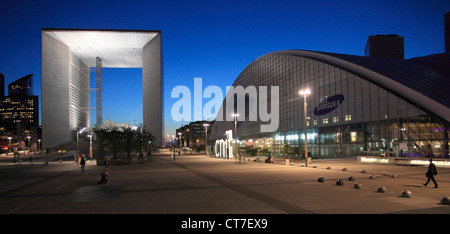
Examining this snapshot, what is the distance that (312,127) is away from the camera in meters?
61.6

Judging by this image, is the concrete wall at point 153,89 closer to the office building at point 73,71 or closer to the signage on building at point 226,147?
the office building at point 73,71

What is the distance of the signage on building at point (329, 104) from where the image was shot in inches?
2158

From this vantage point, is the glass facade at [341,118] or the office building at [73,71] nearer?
the glass facade at [341,118]

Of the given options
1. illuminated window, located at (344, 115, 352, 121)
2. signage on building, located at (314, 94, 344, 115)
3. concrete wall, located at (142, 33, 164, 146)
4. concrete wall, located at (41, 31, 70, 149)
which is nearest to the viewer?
illuminated window, located at (344, 115, 352, 121)

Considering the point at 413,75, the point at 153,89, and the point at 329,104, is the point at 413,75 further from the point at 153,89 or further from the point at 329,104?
the point at 153,89

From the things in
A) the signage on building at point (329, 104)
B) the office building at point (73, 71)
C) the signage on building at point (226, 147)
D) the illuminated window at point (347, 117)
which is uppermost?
the office building at point (73, 71)

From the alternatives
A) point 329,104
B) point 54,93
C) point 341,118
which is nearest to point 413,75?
point 341,118

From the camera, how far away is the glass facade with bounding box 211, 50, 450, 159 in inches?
1604

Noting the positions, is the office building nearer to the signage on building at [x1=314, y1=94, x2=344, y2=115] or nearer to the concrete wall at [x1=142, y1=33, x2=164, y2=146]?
the concrete wall at [x1=142, y1=33, x2=164, y2=146]

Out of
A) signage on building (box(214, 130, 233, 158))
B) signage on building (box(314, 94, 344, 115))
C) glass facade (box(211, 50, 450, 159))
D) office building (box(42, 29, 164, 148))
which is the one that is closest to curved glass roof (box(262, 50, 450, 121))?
glass facade (box(211, 50, 450, 159))

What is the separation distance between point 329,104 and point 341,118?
3945 mm

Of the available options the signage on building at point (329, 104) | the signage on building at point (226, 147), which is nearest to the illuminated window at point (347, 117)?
the signage on building at point (329, 104)
